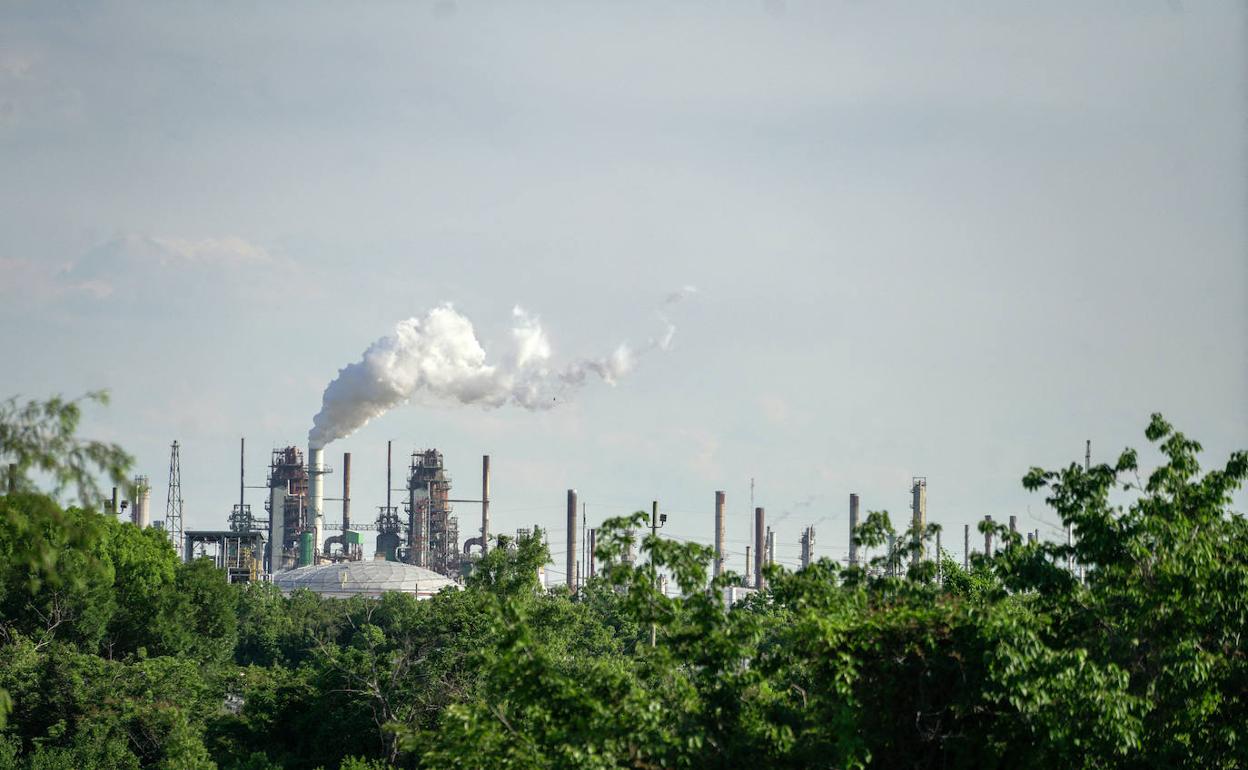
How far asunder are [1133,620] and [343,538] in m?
102

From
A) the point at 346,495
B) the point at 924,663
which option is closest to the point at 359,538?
the point at 346,495

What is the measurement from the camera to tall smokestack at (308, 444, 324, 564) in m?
95.6

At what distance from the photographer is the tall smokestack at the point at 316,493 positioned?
314ft

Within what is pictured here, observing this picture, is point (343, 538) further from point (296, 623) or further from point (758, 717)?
point (758, 717)

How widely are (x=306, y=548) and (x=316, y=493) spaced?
23.5 feet

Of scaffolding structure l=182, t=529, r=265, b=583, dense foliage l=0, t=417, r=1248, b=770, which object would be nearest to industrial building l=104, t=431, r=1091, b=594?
scaffolding structure l=182, t=529, r=265, b=583

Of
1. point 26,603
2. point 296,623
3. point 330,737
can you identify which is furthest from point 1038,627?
point 296,623

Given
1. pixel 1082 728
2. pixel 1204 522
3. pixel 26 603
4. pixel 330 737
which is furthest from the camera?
pixel 26 603

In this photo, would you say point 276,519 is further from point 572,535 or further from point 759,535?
point 759,535

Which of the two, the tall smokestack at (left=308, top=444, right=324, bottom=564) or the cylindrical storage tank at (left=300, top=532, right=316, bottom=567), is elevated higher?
the tall smokestack at (left=308, top=444, right=324, bottom=564)

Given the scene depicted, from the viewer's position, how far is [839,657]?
1519 cm

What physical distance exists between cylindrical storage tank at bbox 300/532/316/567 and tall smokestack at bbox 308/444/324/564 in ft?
0.51

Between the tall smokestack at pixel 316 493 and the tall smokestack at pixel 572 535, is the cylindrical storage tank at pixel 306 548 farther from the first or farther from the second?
the tall smokestack at pixel 572 535

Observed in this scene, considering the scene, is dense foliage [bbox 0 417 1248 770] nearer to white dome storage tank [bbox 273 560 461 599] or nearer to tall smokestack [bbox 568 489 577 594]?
white dome storage tank [bbox 273 560 461 599]
